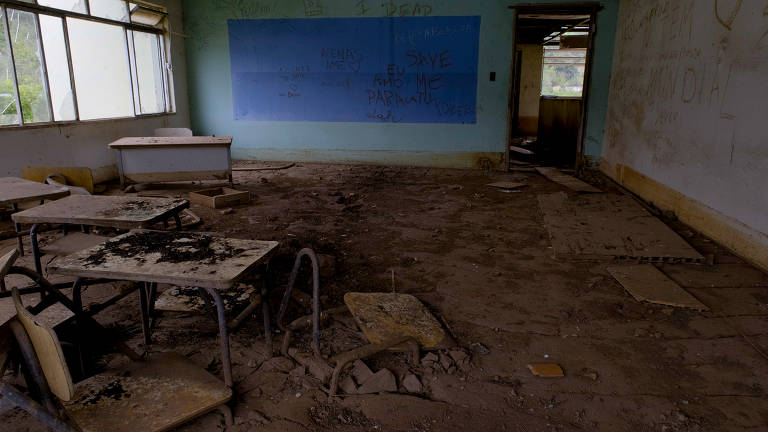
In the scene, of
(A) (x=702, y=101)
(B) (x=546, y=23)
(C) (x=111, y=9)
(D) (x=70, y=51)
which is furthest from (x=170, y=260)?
(B) (x=546, y=23)

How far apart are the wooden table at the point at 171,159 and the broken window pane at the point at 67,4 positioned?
1884 millimetres

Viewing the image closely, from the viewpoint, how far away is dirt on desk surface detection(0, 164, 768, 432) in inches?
84.6

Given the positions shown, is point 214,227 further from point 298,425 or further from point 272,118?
point 272,118

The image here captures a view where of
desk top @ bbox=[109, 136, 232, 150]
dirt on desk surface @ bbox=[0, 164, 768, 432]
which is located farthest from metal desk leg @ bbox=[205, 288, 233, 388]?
desk top @ bbox=[109, 136, 232, 150]

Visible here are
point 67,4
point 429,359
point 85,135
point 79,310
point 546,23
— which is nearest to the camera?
point 79,310

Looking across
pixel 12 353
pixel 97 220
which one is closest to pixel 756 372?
pixel 12 353

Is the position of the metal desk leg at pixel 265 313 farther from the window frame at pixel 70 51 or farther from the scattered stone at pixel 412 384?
the window frame at pixel 70 51

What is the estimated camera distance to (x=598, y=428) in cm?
207

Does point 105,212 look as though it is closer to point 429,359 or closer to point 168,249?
point 168,249

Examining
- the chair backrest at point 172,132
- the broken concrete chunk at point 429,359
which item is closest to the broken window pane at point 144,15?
the chair backrest at point 172,132

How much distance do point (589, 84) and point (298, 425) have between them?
25.5ft

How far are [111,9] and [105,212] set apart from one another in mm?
5654

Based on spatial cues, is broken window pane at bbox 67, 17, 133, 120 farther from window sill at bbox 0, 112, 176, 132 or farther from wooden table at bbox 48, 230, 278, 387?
wooden table at bbox 48, 230, 278, 387

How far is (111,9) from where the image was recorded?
23.4 feet
